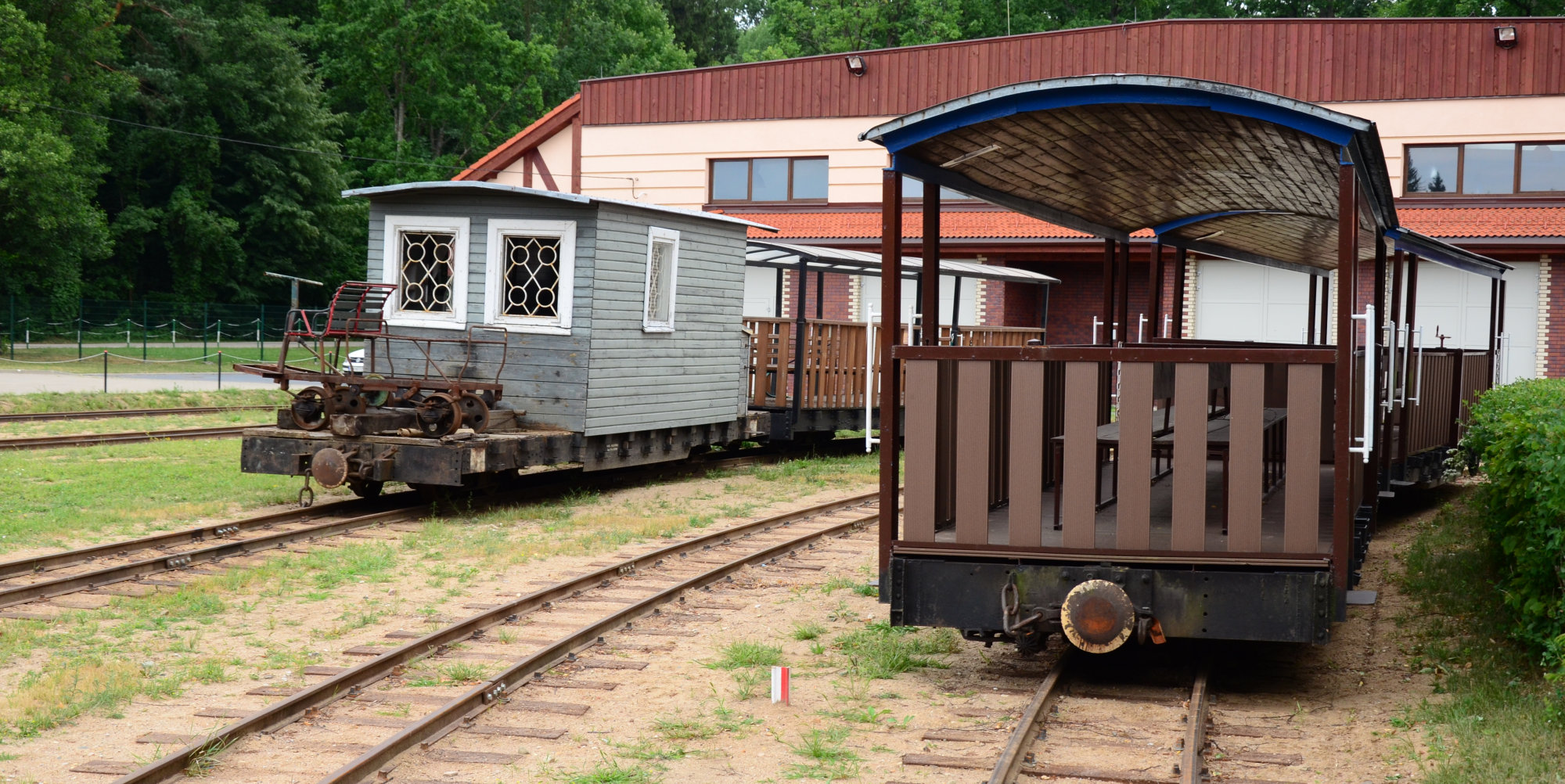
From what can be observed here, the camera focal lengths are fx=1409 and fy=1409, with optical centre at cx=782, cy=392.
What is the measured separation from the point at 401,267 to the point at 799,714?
846 centimetres

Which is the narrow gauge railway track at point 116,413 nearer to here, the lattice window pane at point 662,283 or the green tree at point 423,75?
the lattice window pane at point 662,283

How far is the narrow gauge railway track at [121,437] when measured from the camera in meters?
16.7

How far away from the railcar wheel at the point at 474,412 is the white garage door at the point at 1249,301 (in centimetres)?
1812

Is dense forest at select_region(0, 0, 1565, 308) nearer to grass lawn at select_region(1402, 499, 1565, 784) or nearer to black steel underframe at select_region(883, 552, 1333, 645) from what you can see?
black steel underframe at select_region(883, 552, 1333, 645)

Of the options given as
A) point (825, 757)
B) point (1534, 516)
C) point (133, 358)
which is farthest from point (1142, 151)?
point (133, 358)

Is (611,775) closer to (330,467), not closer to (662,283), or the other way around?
(330,467)

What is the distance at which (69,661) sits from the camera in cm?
700

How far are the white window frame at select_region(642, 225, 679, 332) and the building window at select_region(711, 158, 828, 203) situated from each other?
16.4 metres

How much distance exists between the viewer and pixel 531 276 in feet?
43.5

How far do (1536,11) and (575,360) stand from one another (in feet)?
141

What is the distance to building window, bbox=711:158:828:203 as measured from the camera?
30.9 m

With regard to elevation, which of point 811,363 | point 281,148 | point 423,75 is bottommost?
point 811,363

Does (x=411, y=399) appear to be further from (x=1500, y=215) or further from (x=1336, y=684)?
(x=1500, y=215)

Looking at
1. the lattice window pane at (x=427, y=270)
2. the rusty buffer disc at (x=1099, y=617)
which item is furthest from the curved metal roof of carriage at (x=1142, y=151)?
the lattice window pane at (x=427, y=270)
